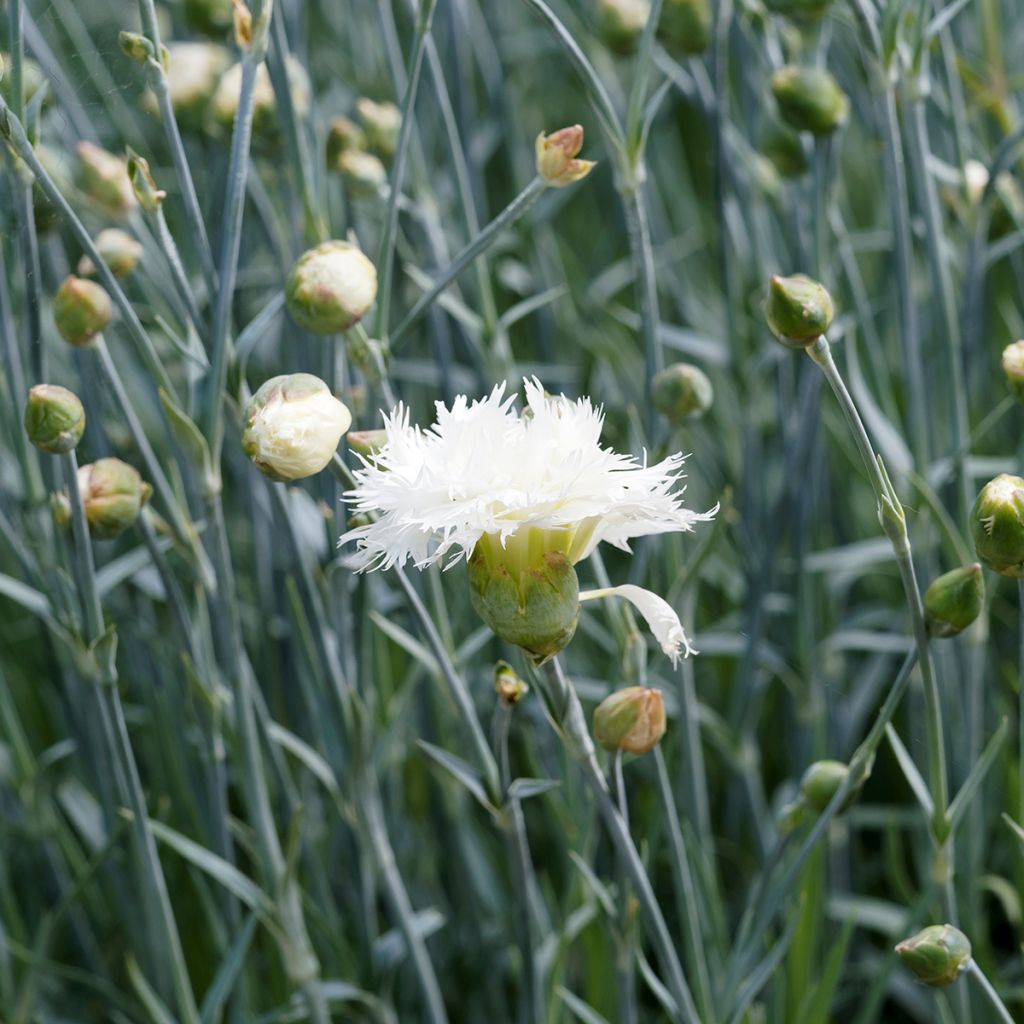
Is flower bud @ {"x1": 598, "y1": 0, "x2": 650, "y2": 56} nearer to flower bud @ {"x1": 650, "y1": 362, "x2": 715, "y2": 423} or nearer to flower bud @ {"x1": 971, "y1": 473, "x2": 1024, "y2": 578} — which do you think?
flower bud @ {"x1": 650, "y1": 362, "x2": 715, "y2": 423}

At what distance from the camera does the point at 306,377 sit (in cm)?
57

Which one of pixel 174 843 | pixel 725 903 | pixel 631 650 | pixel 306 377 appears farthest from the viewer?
pixel 725 903

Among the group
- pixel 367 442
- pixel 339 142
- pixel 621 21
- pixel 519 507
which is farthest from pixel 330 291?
pixel 621 21

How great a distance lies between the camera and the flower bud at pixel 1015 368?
2.06 feet

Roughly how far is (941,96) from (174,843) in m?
0.79

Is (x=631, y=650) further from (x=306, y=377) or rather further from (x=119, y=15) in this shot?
(x=119, y=15)

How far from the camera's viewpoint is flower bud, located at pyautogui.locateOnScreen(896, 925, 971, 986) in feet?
1.85

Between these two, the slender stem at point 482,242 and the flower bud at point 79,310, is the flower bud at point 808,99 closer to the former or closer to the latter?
the slender stem at point 482,242

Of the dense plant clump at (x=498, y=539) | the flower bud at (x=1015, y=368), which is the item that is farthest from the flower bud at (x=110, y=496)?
the flower bud at (x=1015, y=368)

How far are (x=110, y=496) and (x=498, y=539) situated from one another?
0.29 meters

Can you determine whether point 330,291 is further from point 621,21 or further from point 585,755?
point 621,21

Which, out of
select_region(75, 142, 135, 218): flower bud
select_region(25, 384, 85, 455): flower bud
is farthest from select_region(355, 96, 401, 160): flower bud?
select_region(25, 384, 85, 455): flower bud

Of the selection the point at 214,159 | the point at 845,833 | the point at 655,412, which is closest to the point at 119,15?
the point at 214,159

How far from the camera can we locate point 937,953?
1.85 ft
